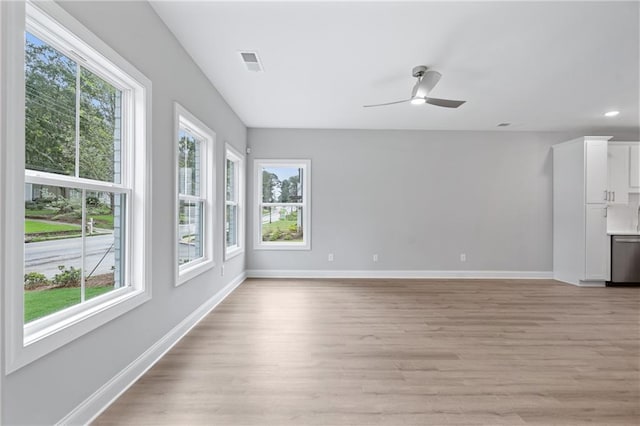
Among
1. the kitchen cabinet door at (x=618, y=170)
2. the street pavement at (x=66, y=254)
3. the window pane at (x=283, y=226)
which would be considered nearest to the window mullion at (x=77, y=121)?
the street pavement at (x=66, y=254)

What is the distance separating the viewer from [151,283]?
7.37ft

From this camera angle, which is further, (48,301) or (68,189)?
(68,189)

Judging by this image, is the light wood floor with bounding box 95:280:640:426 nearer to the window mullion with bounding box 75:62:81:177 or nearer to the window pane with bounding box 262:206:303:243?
the window mullion with bounding box 75:62:81:177

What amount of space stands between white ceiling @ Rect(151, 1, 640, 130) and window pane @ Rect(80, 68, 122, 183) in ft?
2.64

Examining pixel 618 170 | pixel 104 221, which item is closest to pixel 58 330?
pixel 104 221

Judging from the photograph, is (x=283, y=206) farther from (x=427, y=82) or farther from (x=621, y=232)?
(x=621, y=232)

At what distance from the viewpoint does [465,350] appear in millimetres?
2590

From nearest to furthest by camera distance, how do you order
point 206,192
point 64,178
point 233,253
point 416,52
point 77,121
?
1. point 64,178
2. point 77,121
3. point 416,52
4. point 206,192
5. point 233,253

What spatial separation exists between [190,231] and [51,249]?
1.73m

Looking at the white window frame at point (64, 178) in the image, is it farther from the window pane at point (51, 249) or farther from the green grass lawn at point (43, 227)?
the green grass lawn at point (43, 227)

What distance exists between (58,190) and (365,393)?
2131 millimetres

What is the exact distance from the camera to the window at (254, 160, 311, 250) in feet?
18.0

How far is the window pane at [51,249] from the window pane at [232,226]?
9.78ft

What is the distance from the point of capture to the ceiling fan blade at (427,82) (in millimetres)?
2910
